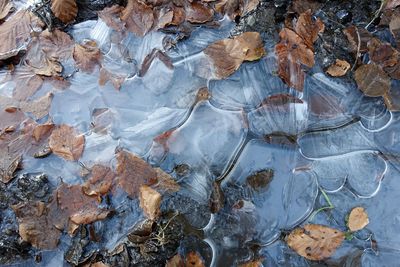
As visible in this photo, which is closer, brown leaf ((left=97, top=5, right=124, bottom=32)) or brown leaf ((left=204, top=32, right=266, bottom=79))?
brown leaf ((left=204, top=32, right=266, bottom=79))

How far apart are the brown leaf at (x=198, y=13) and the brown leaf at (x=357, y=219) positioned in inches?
58.4

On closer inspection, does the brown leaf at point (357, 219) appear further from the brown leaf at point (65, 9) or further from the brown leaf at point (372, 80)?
the brown leaf at point (65, 9)

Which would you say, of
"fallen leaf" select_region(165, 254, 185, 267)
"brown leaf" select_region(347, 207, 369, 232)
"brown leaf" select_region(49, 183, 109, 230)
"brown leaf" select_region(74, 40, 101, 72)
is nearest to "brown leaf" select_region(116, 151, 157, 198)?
"brown leaf" select_region(49, 183, 109, 230)

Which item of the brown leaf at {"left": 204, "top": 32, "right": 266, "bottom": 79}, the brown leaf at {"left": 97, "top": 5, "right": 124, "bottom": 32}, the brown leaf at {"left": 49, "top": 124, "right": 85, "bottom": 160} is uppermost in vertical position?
the brown leaf at {"left": 97, "top": 5, "right": 124, "bottom": 32}

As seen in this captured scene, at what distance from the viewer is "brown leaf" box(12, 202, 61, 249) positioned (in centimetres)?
213

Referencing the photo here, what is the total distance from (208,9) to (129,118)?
916 millimetres

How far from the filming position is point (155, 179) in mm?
2250

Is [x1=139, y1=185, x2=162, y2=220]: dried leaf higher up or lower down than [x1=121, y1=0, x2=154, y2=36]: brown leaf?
lower down

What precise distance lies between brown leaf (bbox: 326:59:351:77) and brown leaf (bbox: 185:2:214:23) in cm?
83

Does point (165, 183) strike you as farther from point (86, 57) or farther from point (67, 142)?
point (86, 57)

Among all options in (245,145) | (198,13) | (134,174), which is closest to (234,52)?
(198,13)

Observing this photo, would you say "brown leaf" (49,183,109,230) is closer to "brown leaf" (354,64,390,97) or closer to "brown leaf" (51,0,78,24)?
"brown leaf" (51,0,78,24)

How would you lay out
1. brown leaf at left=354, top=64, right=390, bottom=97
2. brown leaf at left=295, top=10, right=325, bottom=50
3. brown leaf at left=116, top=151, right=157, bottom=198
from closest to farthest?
brown leaf at left=116, top=151, right=157, bottom=198, brown leaf at left=354, top=64, right=390, bottom=97, brown leaf at left=295, top=10, right=325, bottom=50

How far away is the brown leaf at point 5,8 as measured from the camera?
2774 mm
